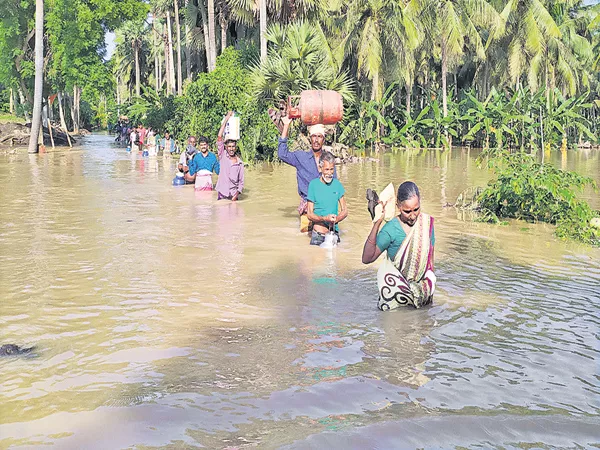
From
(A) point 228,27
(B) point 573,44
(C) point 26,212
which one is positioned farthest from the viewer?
(B) point 573,44

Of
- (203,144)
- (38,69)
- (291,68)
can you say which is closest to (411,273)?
(203,144)

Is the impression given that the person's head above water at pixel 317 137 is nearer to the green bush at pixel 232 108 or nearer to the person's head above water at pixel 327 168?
the person's head above water at pixel 327 168

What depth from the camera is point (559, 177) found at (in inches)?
454

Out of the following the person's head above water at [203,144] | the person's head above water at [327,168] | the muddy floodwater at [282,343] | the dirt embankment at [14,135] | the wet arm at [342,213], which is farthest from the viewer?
the dirt embankment at [14,135]

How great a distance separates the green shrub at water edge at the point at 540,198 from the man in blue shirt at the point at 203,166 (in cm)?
567

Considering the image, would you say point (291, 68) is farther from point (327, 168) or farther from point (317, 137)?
point (327, 168)

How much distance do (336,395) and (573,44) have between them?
45277mm

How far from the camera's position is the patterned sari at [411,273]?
20.0 ft

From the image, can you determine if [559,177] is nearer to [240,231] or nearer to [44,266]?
[240,231]

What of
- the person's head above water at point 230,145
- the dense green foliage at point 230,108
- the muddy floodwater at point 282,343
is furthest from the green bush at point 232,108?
the muddy floodwater at point 282,343

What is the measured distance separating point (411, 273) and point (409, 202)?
2.04 feet

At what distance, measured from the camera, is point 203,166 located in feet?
51.5

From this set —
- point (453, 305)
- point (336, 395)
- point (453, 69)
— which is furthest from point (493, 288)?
point (453, 69)

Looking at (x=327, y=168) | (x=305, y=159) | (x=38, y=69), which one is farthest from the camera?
(x=38, y=69)
